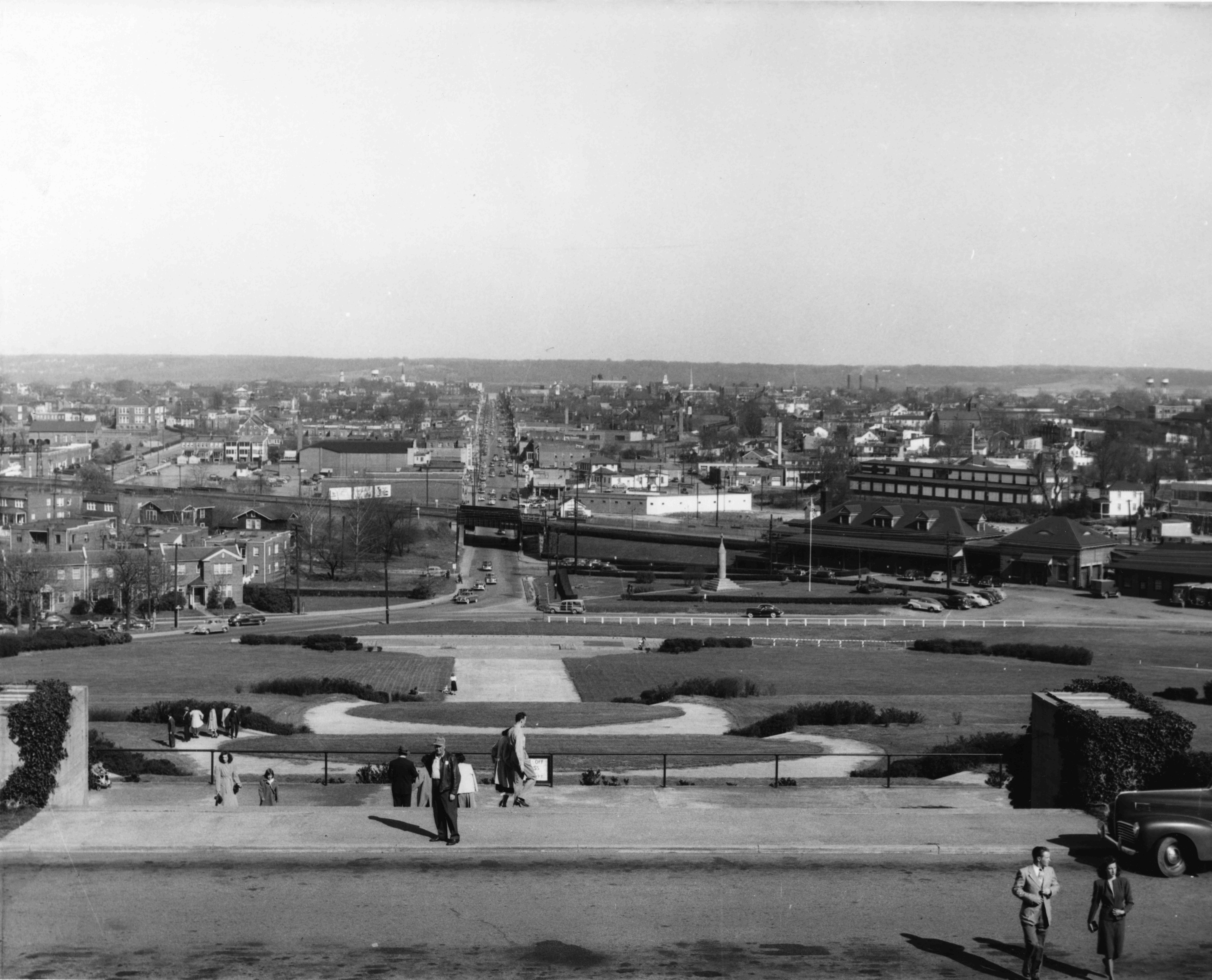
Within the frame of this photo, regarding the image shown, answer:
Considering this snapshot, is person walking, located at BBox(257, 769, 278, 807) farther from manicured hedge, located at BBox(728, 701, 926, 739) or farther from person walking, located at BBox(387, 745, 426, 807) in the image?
manicured hedge, located at BBox(728, 701, 926, 739)

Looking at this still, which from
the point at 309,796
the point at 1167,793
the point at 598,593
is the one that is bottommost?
the point at 598,593

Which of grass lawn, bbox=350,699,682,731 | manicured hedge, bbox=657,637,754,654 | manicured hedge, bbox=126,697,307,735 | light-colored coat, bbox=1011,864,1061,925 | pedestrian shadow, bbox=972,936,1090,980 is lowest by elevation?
manicured hedge, bbox=657,637,754,654

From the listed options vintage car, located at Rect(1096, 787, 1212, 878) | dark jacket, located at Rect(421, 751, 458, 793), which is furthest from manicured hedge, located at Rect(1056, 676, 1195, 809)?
dark jacket, located at Rect(421, 751, 458, 793)

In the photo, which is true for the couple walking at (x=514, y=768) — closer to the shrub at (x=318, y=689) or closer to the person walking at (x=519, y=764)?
the person walking at (x=519, y=764)

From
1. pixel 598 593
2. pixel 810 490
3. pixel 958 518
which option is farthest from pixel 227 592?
pixel 810 490

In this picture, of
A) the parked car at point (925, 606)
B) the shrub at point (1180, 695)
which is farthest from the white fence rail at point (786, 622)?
the shrub at point (1180, 695)

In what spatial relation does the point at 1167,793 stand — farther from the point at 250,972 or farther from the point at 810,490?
the point at 810,490
